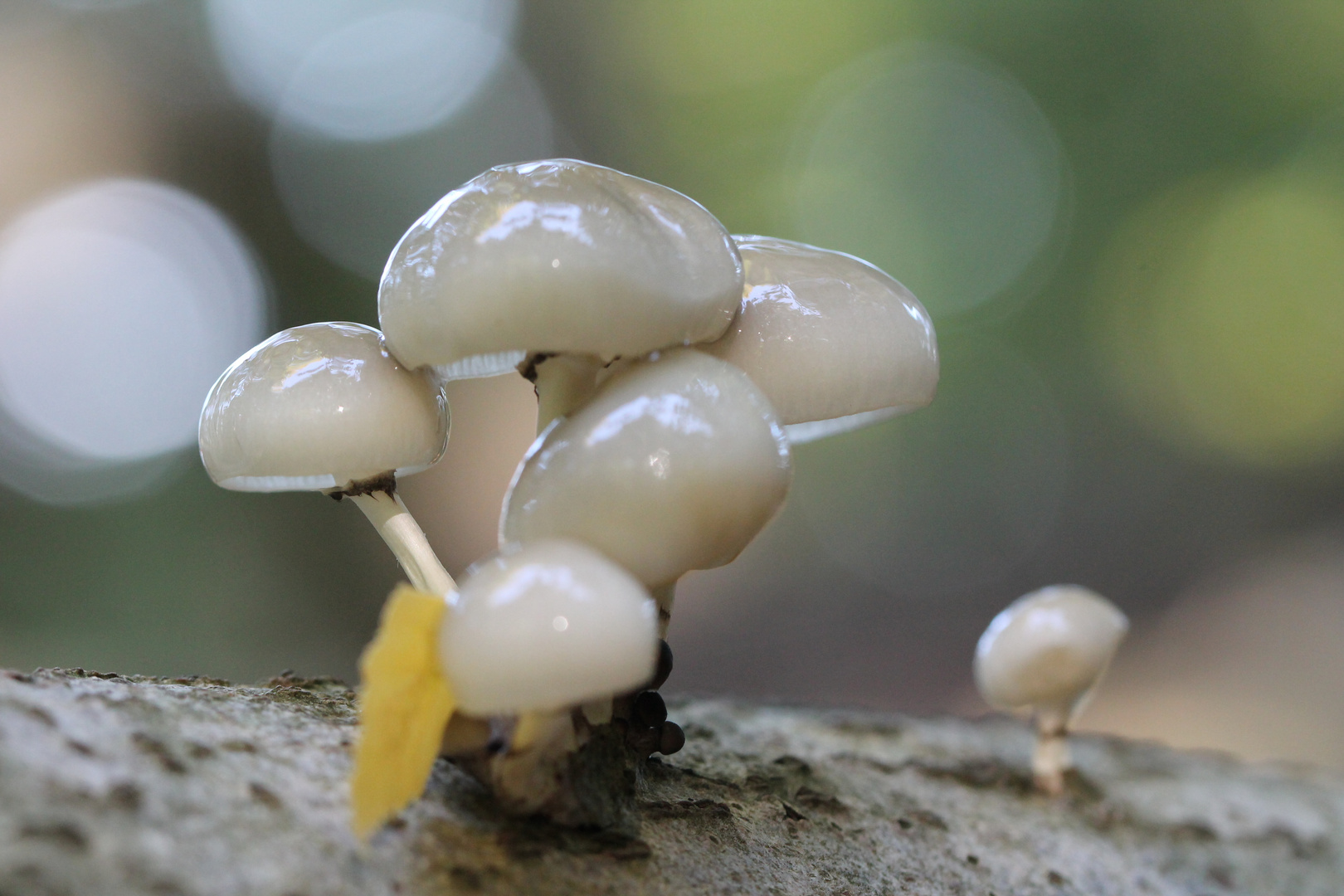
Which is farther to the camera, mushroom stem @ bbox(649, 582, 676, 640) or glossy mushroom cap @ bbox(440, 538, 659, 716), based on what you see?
mushroom stem @ bbox(649, 582, 676, 640)

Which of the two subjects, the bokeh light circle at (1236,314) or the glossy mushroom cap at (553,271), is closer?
the glossy mushroom cap at (553,271)

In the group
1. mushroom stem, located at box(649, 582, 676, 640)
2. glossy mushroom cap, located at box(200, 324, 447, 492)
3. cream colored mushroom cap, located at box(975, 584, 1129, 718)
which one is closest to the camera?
glossy mushroom cap, located at box(200, 324, 447, 492)

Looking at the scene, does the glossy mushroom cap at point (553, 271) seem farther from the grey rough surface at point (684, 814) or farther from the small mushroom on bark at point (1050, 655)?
the small mushroom on bark at point (1050, 655)

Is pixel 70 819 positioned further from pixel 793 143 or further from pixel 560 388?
pixel 793 143

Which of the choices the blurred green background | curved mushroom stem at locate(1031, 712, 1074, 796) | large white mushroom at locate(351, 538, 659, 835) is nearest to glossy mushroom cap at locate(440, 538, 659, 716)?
large white mushroom at locate(351, 538, 659, 835)

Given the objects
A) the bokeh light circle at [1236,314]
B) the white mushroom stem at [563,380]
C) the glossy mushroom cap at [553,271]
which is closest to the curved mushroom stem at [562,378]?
the white mushroom stem at [563,380]

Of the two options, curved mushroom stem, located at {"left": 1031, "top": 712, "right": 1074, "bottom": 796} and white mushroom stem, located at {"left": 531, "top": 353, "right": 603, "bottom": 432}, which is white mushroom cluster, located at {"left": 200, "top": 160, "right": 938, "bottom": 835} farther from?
curved mushroom stem, located at {"left": 1031, "top": 712, "right": 1074, "bottom": 796}
